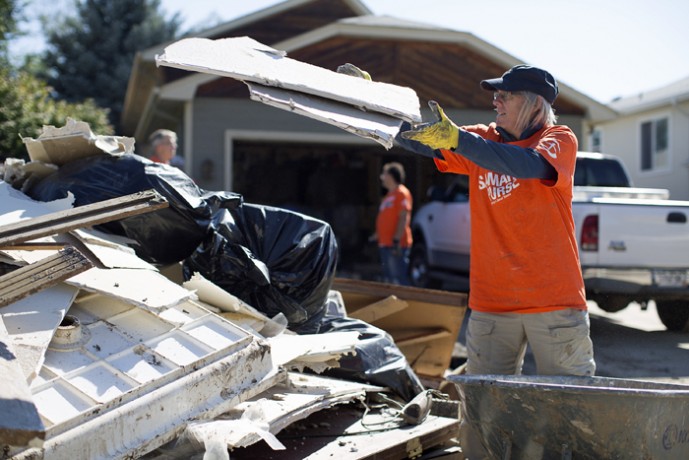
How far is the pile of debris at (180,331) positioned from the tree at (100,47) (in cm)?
Result: 2681

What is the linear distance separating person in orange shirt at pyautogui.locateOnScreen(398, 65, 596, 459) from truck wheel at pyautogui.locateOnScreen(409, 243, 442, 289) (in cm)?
707

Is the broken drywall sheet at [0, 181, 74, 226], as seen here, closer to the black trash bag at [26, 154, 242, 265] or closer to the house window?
the black trash bag at [26, 154, 242, 265]

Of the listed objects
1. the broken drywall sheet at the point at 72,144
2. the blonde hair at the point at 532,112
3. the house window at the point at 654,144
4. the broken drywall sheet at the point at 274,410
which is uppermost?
the house window at the point at 654,144

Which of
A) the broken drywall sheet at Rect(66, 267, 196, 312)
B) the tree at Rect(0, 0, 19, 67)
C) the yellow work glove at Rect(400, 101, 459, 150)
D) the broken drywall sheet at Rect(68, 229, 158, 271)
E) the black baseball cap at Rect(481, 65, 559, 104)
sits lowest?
the broken drywall sheet at Rect(66, 267, 196, 312)

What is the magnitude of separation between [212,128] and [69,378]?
29.0ft

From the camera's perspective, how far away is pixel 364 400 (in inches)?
150

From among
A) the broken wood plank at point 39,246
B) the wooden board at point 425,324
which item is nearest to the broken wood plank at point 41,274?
the broken wood plank at point 39,246

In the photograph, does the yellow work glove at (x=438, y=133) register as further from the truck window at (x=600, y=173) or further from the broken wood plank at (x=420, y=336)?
the truck window at (x=600, y=173)

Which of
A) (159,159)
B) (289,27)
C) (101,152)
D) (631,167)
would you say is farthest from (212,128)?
(631,167)

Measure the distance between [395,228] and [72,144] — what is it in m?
5.63

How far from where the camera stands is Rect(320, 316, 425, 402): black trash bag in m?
3.99

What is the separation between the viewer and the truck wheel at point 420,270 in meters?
10.8

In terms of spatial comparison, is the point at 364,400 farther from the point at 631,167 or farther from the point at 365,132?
the point at 631,167

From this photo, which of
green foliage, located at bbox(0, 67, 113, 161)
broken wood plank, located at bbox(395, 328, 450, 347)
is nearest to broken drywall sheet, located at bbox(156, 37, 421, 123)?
broken wood plank, located at bbox(395, 328, 450, 347)
